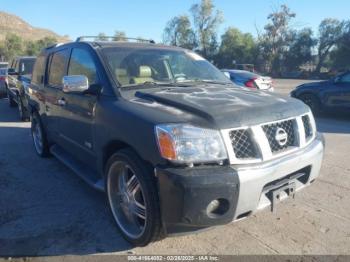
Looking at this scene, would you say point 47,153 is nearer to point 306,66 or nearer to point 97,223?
point 97,223

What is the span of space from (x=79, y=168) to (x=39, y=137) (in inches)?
87.9

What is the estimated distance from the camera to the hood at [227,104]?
9.74 ft

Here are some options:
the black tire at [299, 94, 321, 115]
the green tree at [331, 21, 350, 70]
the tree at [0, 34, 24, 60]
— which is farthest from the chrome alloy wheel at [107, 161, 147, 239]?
the tree at [0, 34, 24, 60]

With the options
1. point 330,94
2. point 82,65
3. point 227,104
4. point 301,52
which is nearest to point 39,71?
point 82,65

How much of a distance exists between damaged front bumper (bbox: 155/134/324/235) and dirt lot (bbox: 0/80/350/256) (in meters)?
0.51

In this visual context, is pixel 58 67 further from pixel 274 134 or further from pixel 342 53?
pixel 342 53

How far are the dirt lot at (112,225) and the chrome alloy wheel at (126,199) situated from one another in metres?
0.15

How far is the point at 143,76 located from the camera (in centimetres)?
406

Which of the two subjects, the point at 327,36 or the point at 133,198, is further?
the point at 327,36

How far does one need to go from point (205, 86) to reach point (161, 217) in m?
1.76

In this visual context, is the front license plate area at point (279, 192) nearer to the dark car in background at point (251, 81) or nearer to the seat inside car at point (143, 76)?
the seat inside car at point (143, 76)

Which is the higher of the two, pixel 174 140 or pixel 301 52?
pixel 301 52

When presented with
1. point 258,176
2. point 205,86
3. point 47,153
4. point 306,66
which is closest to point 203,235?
point 258,176

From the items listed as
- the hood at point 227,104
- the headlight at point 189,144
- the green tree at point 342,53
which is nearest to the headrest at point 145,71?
the hood at point 227,104
